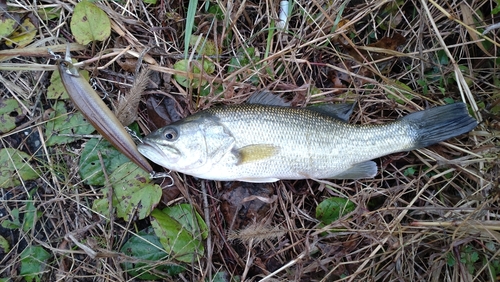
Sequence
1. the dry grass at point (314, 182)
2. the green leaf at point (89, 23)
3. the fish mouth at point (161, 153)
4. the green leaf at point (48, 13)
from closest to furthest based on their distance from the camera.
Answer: the fish mouth at point (161, 153), the dry grass at point (314, 182), the green leaf at point (89, 23), the green leaf at point (48, 13)

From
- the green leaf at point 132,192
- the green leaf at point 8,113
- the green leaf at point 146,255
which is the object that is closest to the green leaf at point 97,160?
the green leaf at point 132,192

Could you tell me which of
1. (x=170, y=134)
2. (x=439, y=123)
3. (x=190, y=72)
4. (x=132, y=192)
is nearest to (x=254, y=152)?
(x=170, y=134)

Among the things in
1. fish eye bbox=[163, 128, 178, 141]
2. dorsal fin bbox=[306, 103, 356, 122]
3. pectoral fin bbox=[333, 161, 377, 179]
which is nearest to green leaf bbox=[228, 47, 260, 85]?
dorsal fin bbox=[306, 103, 356, 122]

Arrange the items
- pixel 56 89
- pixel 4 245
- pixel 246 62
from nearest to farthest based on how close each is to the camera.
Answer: pixel 4 245
pixel 56 89
pixel 246 62

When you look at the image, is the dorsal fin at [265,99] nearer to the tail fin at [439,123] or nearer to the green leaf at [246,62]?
the green leaf at [246,62]

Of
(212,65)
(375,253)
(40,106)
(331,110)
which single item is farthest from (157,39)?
(375,253)

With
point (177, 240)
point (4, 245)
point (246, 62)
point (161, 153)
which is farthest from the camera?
point (246, 62)

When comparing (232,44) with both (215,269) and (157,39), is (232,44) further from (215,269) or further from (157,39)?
(215,269)

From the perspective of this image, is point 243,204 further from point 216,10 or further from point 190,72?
point 216,10

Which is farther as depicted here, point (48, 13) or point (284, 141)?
point (48, 13)
